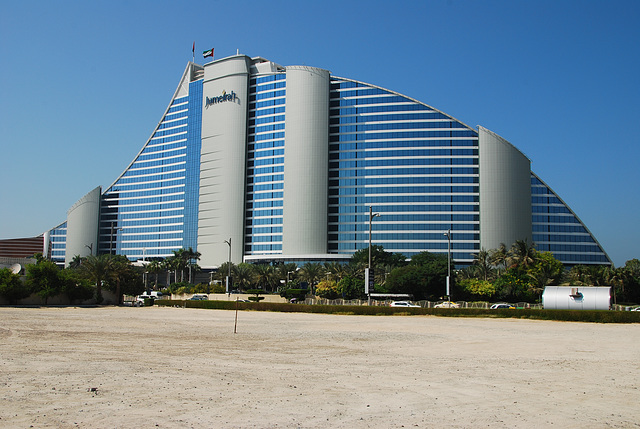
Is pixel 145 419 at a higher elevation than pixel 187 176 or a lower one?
lower

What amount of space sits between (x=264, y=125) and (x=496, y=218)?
71.4m

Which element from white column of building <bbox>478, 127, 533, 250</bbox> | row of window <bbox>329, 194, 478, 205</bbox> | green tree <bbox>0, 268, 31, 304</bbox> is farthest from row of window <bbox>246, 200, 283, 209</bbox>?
green tree <bbox>0, 268, 31, 304</bbox>

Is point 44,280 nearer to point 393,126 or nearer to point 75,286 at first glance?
point 75,286

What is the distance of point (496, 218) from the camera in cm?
14925

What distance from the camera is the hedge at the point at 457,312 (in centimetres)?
5036

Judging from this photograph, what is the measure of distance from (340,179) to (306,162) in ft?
36.3

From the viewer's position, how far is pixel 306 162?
159m

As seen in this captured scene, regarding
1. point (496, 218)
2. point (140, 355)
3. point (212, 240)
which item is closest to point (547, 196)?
point (496, 218)

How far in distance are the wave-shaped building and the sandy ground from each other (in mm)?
128515

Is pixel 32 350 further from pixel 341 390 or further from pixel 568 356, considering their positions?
pixel 568 356

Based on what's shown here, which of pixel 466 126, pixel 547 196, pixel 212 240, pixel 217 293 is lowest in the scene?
pixel 217 293

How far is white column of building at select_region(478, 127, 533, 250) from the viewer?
489ft

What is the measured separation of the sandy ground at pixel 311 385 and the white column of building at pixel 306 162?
12989 centimetres

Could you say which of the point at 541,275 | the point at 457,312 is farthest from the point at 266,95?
the point at 457,312
